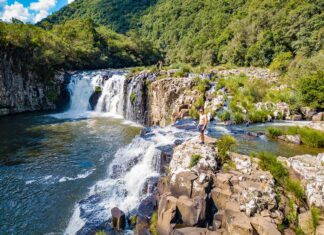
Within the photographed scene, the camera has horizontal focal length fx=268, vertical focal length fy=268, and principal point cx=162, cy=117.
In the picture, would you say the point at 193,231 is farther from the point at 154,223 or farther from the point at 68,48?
the point at 68,48

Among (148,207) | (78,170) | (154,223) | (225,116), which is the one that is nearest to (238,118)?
(225,116)

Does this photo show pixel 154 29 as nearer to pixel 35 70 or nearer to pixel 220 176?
pixel 35 70

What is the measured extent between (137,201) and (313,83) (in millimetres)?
17472

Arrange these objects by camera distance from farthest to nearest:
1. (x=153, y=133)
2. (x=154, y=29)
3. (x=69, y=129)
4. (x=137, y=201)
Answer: (x=154, y=29), (x=69, y=129), (x=153, y=133), (x=137, y=201)

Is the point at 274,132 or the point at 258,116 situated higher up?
the point at 258,116

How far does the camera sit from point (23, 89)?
3716cm

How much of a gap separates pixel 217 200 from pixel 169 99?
1905 cm

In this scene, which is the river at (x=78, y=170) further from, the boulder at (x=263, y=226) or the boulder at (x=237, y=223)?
the boulder at (x=263, y=226)

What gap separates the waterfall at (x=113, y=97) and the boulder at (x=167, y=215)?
999 inches

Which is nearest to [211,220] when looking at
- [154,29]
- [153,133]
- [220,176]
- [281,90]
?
[220,176]

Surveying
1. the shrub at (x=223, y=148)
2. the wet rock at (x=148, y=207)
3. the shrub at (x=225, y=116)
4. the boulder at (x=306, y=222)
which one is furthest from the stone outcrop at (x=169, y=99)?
the boulder at (x=306, y=222)

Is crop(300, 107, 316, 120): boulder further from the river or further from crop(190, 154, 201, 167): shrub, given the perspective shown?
crop(190, 154, 201, 167): shrub

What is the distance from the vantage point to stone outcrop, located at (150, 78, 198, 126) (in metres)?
26.1

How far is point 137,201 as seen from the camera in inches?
546
